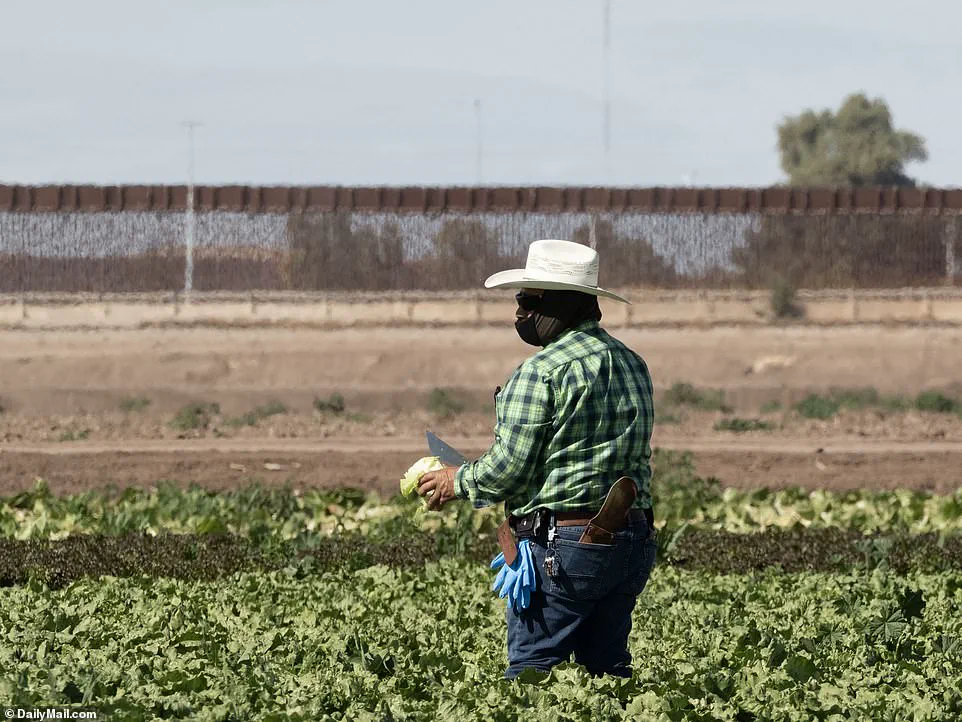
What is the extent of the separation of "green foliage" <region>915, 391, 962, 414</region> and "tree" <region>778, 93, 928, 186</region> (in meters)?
52.2

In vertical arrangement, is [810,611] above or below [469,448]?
above

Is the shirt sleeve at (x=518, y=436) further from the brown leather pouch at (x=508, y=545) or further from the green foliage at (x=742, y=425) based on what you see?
the green foliage at (x=742, y=425)

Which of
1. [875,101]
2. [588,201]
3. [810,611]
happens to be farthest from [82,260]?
[875,101]

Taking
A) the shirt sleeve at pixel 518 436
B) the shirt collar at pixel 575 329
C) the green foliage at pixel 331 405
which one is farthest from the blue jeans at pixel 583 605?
the green foliage at pixel 331 405

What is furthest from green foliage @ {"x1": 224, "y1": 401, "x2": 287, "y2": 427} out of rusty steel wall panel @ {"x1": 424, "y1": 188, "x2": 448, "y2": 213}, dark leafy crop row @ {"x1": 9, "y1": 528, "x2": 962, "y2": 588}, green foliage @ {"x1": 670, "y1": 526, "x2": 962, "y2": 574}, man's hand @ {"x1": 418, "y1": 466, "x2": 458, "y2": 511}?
man's hand @ {"x1": 418, "y1": 466, "x2": 458, "y2": 511}

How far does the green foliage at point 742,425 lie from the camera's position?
84.4ft

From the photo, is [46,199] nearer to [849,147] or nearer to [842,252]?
[842,252]

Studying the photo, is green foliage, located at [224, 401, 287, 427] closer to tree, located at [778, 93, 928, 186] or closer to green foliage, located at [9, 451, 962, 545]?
green foliage, located at [9, 451, 962, 545]

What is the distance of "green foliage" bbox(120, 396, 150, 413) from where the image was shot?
96.8 feet

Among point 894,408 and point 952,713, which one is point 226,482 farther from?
point 894,408

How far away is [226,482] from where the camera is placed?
16.8 metres

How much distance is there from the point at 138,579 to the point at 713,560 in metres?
3.70

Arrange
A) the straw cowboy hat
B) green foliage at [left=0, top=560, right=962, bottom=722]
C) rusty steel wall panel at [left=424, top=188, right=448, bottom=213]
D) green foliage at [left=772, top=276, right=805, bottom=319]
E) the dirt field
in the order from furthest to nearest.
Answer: green foliage at [left=772, top=276, right=805, bottom=319]
rusty steel wall panel at [left=424, top=188, right=448, bottom=213]
the dirt field
the straw cowboy hat
green foliage at [left=0, top=560, right=962, bottom=722]

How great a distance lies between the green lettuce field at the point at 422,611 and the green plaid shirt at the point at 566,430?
625 mm
